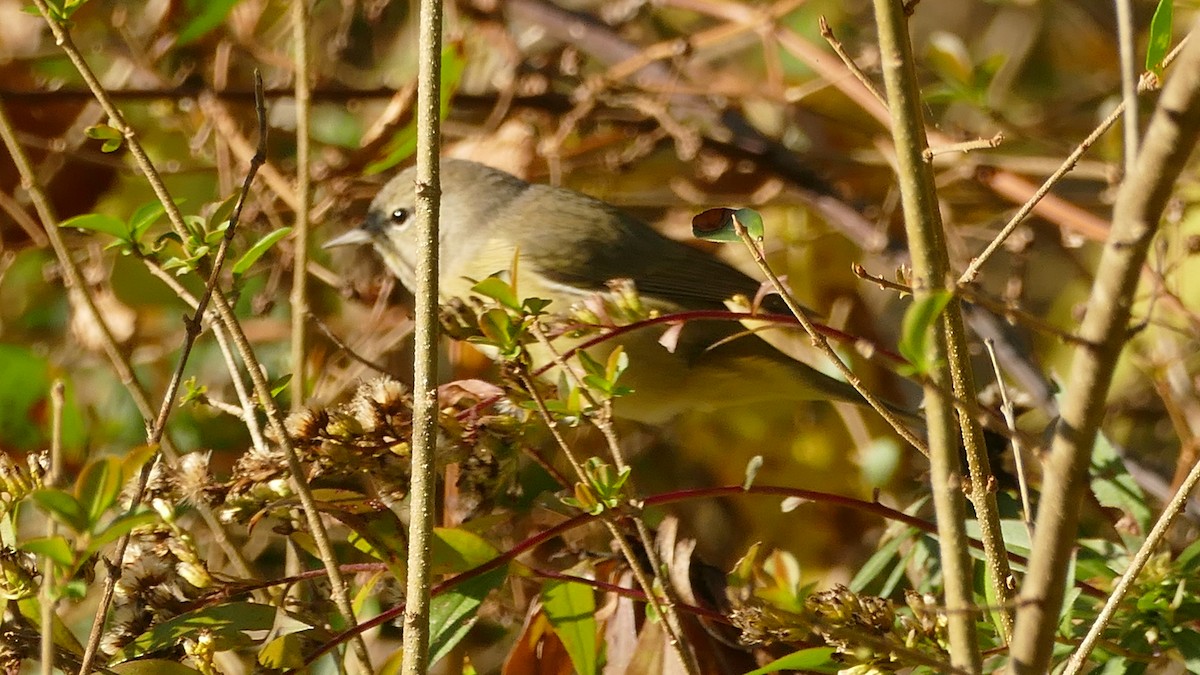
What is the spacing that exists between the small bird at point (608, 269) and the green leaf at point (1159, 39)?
1.63 meters

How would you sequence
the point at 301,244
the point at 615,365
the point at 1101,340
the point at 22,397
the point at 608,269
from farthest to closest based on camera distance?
the point at 608,269, the point at 22,397, the point at 301,244, the point at 615,365, the point at 1101,340

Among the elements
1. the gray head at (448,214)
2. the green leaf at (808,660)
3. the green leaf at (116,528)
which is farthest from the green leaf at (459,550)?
the gray head at (448,214)

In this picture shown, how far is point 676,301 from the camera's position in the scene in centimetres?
325

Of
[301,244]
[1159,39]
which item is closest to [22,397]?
[301,244]

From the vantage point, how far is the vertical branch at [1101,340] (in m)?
0.87

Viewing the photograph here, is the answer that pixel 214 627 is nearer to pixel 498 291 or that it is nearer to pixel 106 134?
pixel 498 291

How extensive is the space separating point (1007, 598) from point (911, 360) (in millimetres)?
388

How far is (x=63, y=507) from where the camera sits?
3.64ft

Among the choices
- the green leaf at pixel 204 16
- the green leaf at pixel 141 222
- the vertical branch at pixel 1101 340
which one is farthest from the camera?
the green leaf at pixel 204 16

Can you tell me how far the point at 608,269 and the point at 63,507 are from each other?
2.22 m

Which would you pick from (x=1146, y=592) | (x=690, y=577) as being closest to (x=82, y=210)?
(x=690, y=577)

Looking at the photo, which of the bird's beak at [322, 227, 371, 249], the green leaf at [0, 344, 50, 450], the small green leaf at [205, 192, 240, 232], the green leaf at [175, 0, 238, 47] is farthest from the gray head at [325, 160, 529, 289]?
the small green leaf at [205, 192, 240, 232]

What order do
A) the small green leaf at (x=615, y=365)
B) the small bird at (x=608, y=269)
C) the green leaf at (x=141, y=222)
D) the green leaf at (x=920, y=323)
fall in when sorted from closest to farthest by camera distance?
the green leaf at (x=920, y=323)
the small green leaf at (x=615, y=365)
the green leaf at (x=141, y=222)
the small bird at (x=608, y=269)

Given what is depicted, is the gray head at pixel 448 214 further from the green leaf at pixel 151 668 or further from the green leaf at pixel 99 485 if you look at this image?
the green leaf at pixel 99 485
